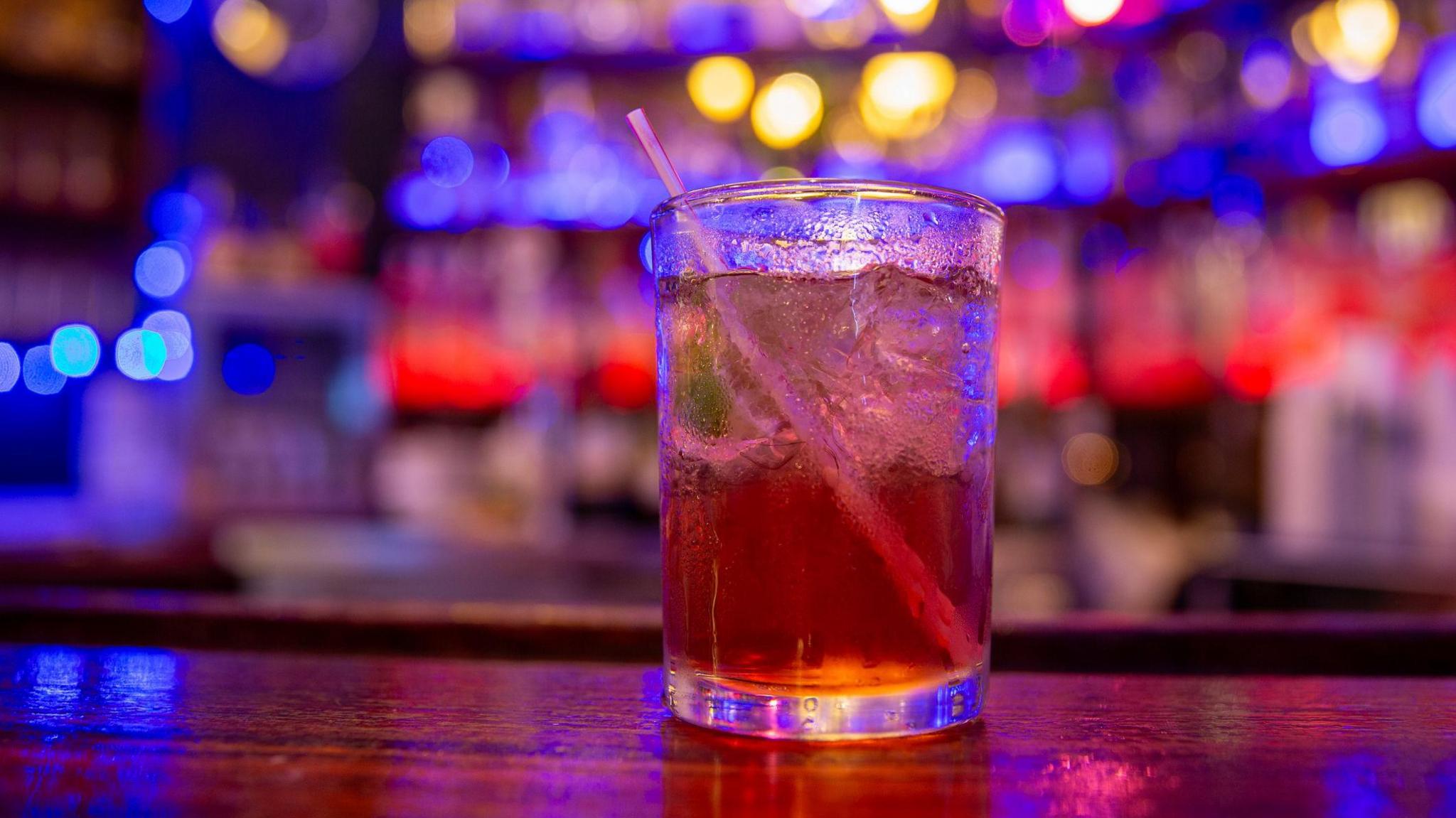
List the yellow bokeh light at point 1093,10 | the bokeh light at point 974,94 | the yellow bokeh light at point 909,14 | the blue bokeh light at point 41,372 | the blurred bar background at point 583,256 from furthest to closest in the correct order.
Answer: the blue bokeh light at point 41,372 → the bokeh light at point 974,94 → the yellow bokeh light at point 909,14 → the yellow bokeh light at point 1093,10 → the blurred bar background at point 583,256

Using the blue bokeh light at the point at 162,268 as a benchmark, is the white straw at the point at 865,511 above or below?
below

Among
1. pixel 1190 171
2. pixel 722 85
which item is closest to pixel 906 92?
pixel 722 85

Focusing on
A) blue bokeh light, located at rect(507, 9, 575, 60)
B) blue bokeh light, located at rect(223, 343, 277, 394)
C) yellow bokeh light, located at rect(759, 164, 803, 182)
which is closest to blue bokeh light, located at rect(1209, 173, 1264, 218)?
yellow bokeh light, located at rect(759, 164, 803, 182)

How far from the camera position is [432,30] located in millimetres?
4410

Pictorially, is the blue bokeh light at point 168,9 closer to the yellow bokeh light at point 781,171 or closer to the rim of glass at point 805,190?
the yellow bokeh light at point 781,171

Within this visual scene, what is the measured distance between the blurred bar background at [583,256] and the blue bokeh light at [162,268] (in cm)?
2

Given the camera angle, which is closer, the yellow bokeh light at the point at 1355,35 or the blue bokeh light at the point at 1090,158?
the yellow bokeh light at the point at 1355,35

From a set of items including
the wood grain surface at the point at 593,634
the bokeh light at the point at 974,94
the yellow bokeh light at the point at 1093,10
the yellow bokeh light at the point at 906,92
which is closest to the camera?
the wood grain surface at the point at 593,634

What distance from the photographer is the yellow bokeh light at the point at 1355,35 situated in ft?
9.64

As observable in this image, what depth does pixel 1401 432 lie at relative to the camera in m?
2.64

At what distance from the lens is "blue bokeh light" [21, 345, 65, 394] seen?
448 cm

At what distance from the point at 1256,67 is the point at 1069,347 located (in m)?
1.07

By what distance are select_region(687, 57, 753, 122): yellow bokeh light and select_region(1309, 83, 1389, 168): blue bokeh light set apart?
1.87m

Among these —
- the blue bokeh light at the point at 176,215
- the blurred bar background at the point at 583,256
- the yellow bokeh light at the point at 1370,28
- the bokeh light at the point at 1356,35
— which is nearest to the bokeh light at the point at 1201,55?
the blurred bar background at the point at 583,256
